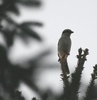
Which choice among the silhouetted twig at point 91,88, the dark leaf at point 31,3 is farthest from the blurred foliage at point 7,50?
the silhouetted twig at point 91,88

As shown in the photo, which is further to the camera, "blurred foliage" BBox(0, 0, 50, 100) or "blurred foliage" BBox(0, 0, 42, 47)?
"blurred foliage" BBox(0, 0, 42, 47)

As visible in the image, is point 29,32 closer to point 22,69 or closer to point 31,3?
point 31,3

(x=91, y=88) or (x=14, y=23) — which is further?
(x=14, y=23)

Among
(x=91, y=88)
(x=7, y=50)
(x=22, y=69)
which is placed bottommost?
(x=91, y=88)

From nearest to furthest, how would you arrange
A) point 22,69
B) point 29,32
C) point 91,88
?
point 91,88, point 22,69, point 29,32

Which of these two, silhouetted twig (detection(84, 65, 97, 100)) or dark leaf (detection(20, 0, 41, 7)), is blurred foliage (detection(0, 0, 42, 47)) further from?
silhouetted twig (detection(84, 65, 97, 100))

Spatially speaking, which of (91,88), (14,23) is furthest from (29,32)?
(91,88)

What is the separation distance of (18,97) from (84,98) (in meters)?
0.37

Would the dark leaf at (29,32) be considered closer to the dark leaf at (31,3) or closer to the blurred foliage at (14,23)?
the blurred foliage at (14,23)

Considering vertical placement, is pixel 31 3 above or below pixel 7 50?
above

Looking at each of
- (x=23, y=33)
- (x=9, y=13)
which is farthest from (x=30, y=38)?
(x=9, y=13)

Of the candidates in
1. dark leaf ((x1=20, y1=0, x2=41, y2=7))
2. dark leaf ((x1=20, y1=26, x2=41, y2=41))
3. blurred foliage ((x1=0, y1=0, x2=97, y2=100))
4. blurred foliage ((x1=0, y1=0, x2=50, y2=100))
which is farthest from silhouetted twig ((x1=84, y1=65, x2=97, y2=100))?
dark leaf ((x1=20, y1=0, x2=41, y2=7))

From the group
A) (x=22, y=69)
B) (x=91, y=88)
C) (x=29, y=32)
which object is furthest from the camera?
(x=29, y=32)

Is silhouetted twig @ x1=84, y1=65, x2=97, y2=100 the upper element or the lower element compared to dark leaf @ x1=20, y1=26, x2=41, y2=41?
lower
